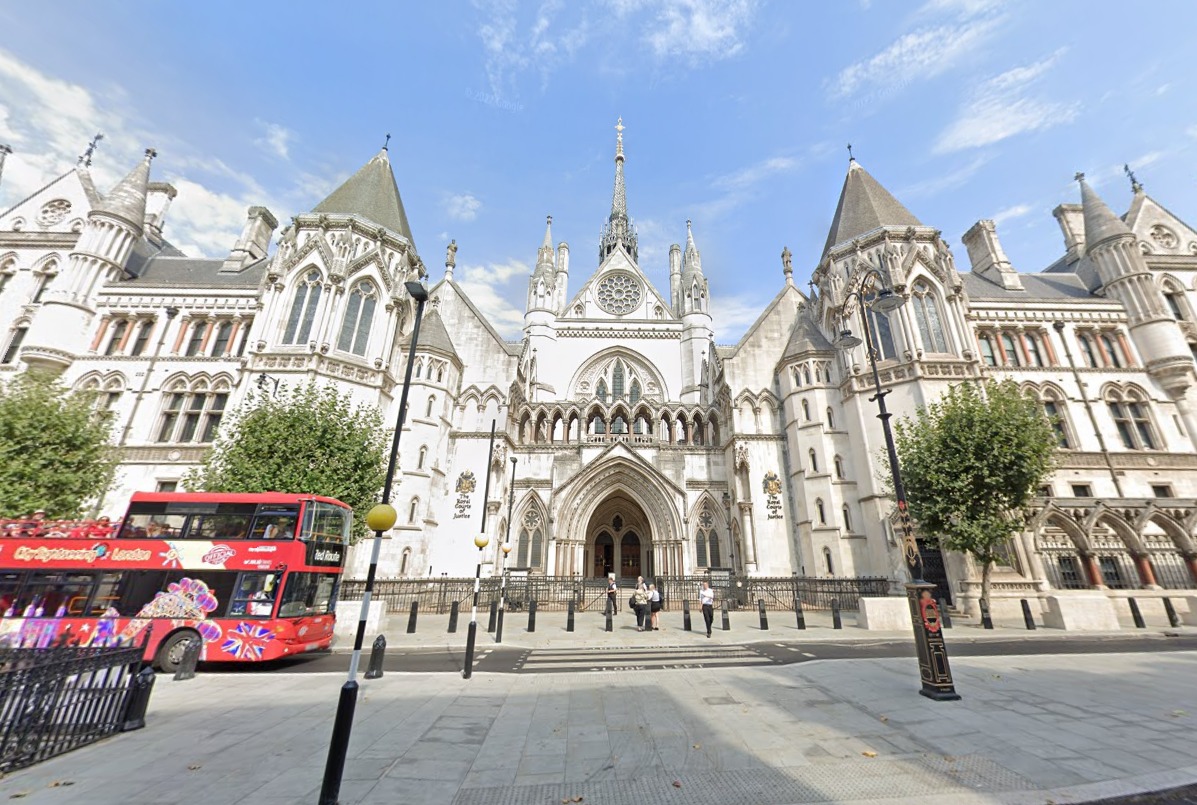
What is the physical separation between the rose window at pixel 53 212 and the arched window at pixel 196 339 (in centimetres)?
1113

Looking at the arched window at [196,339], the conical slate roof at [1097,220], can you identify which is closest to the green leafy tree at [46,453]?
the arched window at [196,339]

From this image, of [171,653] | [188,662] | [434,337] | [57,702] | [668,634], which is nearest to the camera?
[57,702]

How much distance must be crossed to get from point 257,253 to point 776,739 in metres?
38.9

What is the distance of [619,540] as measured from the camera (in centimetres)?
2984

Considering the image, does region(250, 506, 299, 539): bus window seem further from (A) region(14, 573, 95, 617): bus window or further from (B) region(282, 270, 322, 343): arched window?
(B) region(282, 270, 322, 343): arched window

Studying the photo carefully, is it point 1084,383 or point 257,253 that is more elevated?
point 257,253

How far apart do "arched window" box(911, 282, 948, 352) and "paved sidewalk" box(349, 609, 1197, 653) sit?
12.7m

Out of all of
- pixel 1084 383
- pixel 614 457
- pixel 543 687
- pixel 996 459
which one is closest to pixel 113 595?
pixel 543 687

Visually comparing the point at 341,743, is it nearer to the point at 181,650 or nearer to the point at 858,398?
the point at 181,650

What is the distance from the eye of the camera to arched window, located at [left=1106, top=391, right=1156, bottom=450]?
A: 75.1 feet

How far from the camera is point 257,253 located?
30.7 metres

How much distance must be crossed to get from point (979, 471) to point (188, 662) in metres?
23.6

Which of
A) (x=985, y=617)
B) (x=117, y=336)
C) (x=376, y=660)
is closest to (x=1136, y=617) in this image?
(x=985, y=617)

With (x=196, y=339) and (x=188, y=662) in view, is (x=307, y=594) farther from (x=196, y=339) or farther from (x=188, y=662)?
(x=196, y=339)
